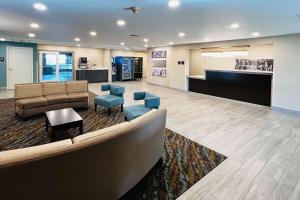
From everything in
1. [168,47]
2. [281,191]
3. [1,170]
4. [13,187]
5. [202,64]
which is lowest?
[281,191]

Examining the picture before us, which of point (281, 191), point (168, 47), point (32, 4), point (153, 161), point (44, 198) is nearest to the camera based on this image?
point (44, 198)

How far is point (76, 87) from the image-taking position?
20.3 ft

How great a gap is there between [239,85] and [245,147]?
172 inches

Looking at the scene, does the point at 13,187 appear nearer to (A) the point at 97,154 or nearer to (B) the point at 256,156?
(A) the point at 97,154

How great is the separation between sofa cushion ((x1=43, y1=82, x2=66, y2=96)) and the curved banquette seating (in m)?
4.37

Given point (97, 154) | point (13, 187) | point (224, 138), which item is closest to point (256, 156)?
point (224, 138)

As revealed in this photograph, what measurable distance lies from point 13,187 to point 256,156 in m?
3.28

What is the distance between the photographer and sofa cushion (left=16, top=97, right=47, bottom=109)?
4.79 meters

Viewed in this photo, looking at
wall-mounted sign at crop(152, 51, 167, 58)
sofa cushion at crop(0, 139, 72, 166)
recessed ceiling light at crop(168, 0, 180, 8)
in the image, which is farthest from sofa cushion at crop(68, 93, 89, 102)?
wall-mounted sign at crop(152, 51, 167, 58)

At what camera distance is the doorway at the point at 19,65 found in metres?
9.64

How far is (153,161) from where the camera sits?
2.66 metres

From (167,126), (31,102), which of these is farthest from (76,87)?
(167,126)

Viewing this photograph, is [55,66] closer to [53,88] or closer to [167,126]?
[53,88]

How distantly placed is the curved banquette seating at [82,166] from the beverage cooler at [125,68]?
492 inches
